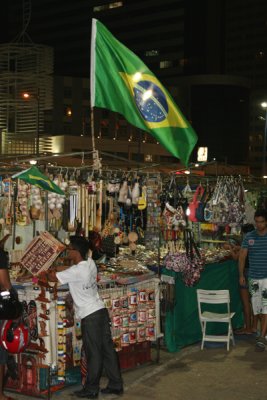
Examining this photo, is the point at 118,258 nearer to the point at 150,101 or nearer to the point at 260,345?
the point at 260,345

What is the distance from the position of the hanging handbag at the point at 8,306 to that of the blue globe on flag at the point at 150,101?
2.12 meters

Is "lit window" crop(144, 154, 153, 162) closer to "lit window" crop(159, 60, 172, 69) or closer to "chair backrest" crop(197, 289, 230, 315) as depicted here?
"lit window" crop(159, 60, 172, 69)

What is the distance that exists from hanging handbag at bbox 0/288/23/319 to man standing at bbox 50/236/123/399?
1.61ft

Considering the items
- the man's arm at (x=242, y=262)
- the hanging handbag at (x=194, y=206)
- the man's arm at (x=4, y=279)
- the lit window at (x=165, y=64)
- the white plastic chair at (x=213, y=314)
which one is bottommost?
the white plastic chair at (x=213, y=314)

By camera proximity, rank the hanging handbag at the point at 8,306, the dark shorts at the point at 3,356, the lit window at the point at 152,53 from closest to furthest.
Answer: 1. the hanging handbag at the point at 8,306
2. the dark shorts at the point at 3,356
3. the lit window at the point at 152,53

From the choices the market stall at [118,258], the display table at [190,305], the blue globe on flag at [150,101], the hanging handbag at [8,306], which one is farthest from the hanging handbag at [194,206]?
the hanging handbag at [8,306]

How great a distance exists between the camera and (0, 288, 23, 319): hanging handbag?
5.20 m

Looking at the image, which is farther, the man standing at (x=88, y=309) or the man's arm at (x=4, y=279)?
the man standing at (x=88, y=309)

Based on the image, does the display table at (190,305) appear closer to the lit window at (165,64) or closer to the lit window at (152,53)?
the lit window at (165,64)

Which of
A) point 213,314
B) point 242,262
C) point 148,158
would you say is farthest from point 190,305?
point 148,158

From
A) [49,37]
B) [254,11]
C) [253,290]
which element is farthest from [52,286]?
[254,11]

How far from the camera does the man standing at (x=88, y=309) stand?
18.4 feet

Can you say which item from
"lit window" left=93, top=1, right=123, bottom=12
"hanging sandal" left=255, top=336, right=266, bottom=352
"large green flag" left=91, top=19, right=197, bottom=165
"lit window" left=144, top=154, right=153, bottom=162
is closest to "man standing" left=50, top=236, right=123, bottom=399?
"large green flag" left=91, top=19, right=197, bottom=165

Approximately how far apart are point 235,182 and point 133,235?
234 cm
